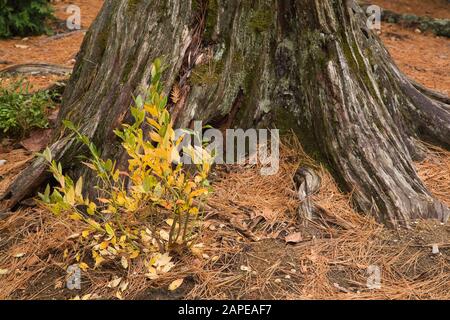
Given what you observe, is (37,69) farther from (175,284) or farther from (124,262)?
(175,284)

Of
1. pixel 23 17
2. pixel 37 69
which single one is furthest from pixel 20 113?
pixel 23 17

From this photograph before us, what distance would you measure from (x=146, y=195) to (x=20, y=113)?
2.01 meters

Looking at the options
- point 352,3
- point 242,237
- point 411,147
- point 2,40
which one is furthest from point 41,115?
point 2,40

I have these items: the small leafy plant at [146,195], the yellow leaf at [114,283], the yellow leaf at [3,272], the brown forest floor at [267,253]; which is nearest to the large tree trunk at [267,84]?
the brown forest floor at [267,253]

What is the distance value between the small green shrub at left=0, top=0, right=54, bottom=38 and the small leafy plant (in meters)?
4.88

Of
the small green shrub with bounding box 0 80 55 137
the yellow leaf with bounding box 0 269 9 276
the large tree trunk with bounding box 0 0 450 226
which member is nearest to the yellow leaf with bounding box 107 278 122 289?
the yellow leaf with bounding box 0 269 9 276

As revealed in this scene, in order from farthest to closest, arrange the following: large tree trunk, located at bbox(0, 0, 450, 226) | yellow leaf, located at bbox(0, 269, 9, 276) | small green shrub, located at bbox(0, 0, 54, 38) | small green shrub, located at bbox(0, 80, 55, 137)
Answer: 1. small green shrub, located at bbox(0, 0, 54, 38)
2. small green shrub, located at bbox(0, 80, 55, 137)
3. large tree trunk, located at bbox(0, 0, 450, 226)
4. yellow leaf, located at bbox(0, 269, 9, 276)

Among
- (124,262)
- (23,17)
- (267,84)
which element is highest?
(23,17)

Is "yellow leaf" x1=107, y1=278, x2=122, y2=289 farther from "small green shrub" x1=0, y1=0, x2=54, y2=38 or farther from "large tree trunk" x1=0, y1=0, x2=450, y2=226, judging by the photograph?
"small green shrub" x1=0, y1=0, x2=54, y2=38

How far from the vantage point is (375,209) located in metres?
2.92

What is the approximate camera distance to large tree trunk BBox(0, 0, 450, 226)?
9.93 ft

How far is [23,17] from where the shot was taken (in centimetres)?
707

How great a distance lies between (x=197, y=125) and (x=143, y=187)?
2.65 ft

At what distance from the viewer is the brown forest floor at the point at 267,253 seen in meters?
2.50
